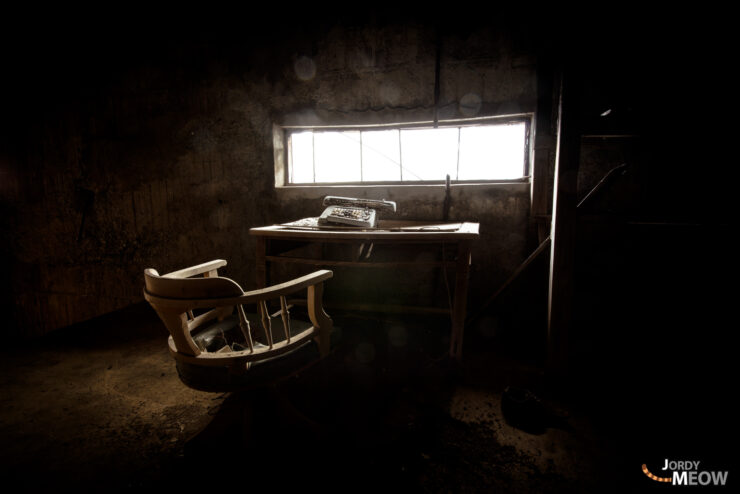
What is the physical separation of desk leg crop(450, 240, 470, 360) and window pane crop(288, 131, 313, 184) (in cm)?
195

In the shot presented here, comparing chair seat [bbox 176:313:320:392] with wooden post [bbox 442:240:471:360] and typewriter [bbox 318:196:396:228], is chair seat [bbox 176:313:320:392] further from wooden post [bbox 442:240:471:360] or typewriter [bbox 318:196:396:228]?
wooden post [bbox 442:240:471:360]

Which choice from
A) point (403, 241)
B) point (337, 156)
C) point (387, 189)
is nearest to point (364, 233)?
point (403, 241)

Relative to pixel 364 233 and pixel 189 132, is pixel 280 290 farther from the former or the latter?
pixel 189 132

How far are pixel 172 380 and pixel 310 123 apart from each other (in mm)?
2444

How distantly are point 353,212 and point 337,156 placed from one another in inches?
46.2

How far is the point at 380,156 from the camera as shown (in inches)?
120

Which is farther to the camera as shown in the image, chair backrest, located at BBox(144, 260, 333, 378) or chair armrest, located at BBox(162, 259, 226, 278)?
chair armrest, located at BBox(162, 259, 226, 278)

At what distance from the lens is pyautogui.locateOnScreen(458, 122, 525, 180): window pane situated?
272 centimetres

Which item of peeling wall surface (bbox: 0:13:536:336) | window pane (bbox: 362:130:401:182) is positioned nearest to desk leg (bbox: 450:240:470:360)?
peeling wall surface (bbox: 0:13:536:336)

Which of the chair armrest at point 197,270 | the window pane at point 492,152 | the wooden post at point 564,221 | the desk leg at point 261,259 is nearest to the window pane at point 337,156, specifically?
the window pane at point 492,152

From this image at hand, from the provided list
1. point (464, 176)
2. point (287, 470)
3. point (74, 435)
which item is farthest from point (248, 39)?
point (287, 470)

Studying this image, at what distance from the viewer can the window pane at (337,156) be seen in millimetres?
3102

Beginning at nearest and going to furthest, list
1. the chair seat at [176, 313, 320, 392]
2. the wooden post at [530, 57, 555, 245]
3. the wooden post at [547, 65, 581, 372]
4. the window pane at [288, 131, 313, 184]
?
the chair seat at [176, 313, 320, 392] < the wooden post at [547, 65, 581, 372] < the wooden post at [530, 57, 555, 245] < the window pane at [288, 131, 313, 184]

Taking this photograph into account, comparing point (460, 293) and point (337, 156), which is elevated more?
point (337, 156)
